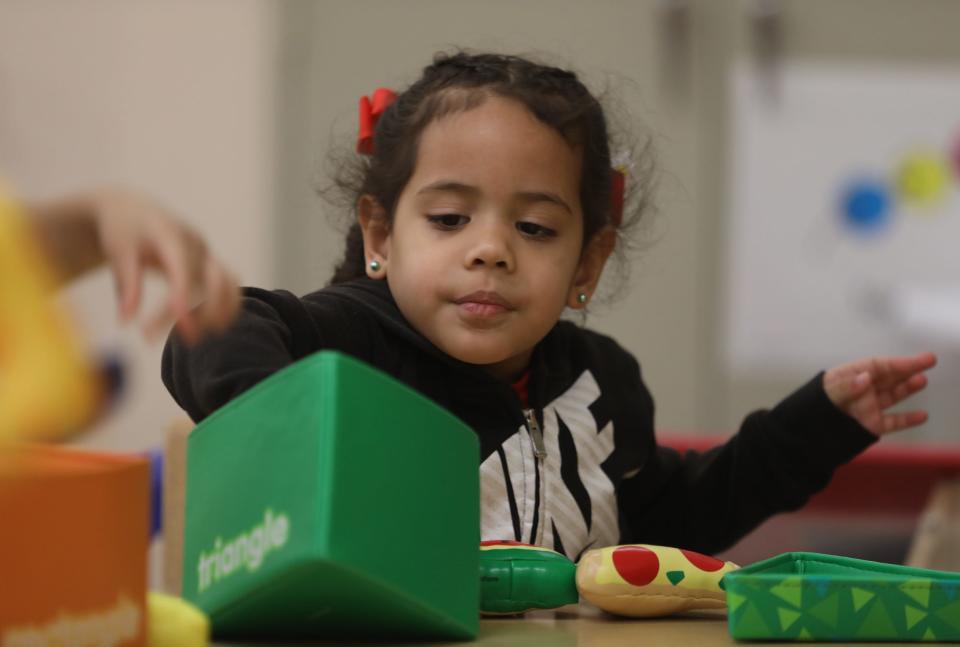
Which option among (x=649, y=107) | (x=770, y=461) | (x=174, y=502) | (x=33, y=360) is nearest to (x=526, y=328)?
(x=770, y=461)

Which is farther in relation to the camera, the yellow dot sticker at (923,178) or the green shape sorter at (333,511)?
the yellow dot sticker at (923,178)

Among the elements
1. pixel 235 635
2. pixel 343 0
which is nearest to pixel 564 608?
pixel 235 635

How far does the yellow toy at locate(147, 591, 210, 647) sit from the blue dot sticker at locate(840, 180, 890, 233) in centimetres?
228

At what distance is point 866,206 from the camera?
262cm

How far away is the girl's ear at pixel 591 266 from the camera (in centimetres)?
106

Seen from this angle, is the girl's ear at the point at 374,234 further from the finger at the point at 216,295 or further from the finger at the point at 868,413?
the finger at the point at 216,295

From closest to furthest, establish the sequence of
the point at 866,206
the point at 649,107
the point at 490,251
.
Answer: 1. the point at 490,251
2. the point at 649,107
3. the point at 866,206

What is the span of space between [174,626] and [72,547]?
0.25 ft

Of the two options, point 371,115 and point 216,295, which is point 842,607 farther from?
point 371,115

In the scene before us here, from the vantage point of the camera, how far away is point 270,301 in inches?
31.4

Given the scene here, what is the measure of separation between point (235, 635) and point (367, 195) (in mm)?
512

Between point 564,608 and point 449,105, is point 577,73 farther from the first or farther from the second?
point 564,608

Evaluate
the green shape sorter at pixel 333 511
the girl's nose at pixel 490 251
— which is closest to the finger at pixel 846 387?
the girl's nose at pixel 490 251

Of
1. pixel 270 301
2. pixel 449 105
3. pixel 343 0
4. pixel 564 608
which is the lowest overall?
pixel 564 608
